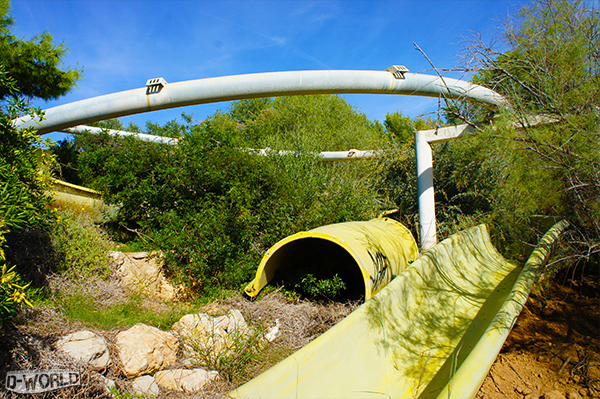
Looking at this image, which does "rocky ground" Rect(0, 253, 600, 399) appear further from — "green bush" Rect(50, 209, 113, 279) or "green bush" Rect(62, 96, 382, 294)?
"green bush" Rect(62, 96, 382, 294)

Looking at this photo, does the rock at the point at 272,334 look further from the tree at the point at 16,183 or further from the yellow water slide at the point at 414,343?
the tree at the point at 16,183

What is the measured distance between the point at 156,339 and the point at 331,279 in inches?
91.9

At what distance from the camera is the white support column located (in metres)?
6.05

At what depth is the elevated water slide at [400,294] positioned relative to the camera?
8.53 feet

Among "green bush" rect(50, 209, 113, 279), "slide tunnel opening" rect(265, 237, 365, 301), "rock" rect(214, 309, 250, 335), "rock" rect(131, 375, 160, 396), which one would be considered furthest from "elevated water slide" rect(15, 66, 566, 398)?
"green bush" rect(50, 209, 113, 279)

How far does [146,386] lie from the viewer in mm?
2754

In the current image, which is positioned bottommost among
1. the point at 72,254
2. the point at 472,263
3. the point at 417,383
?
the point at 417,383

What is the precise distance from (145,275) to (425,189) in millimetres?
4648

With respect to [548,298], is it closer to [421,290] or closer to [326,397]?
[421,290]

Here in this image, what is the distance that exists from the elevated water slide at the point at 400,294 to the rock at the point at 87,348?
1.26m

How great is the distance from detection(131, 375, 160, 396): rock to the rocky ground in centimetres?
3

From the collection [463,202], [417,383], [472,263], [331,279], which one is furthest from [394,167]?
[417,383]

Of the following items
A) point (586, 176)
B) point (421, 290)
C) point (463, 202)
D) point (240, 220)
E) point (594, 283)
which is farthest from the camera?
point (463, 202)

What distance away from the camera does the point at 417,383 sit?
9.77 feet
